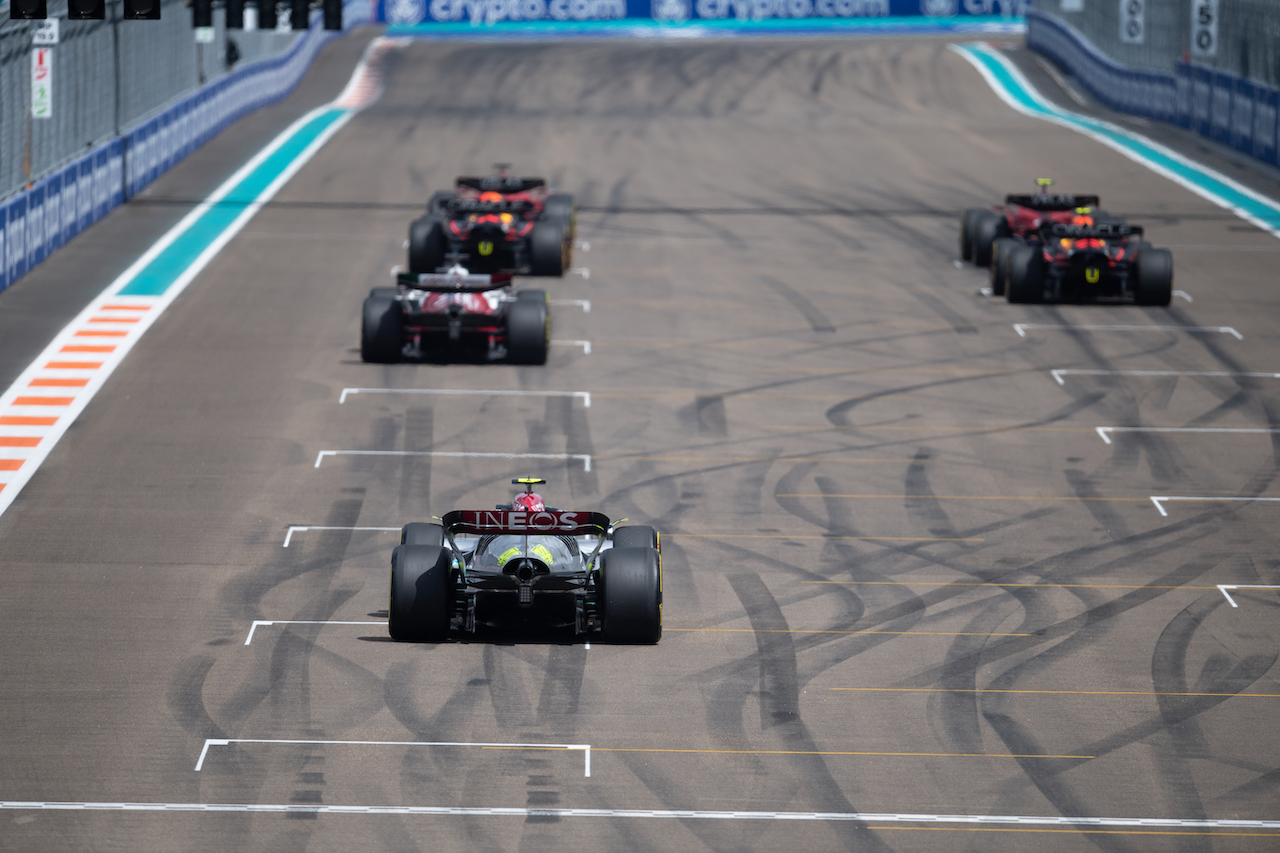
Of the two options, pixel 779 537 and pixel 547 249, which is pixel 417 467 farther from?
pixel 547 249

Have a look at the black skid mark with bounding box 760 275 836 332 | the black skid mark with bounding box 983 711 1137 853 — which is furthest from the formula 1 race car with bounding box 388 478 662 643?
the black skid mark with bounding box 760 275 836 332

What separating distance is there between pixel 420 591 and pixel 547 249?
635 inches

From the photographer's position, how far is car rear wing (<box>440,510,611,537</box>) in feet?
52.6

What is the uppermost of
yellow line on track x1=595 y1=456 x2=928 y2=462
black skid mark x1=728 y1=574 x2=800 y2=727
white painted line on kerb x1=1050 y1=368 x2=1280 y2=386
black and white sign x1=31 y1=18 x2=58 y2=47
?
black and white sign x1=31 y1=18 x2=58 y2=47

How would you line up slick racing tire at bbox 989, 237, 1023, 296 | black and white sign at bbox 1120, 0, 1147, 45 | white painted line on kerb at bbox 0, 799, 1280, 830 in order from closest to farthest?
white painted line on kerb at bbox 0, 799, 1280, 830 → slick racing tire at bbox 989, 237, 1023, 296 → black and white sign at bbox 1120, 0, 1147, 45

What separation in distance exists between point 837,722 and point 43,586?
816 centimetres

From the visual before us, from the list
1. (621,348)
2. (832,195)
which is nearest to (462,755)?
(621,348)

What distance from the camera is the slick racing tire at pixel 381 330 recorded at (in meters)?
25.5

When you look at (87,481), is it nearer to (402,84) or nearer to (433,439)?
(433,439)

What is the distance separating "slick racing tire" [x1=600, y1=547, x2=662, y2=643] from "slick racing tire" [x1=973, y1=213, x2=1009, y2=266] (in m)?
18.1

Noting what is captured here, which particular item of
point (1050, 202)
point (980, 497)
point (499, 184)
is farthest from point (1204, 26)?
point (980, 497)

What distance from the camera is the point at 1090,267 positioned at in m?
29.4

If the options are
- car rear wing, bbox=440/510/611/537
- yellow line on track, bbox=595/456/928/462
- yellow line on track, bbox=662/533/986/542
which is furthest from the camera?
yellow line on track, bbox=595/456/928/462

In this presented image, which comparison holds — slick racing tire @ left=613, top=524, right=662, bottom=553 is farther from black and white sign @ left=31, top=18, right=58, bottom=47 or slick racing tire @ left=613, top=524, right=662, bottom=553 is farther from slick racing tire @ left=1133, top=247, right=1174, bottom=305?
black and white sign @ left=31, top=18, right=58, bottom=47
